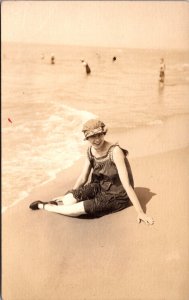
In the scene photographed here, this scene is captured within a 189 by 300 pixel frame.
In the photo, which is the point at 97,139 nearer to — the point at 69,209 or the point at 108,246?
the point at 69,209

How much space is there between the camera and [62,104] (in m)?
2.40

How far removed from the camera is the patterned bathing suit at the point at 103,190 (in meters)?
2.25

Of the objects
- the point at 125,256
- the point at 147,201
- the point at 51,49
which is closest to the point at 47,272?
the point at 125,256

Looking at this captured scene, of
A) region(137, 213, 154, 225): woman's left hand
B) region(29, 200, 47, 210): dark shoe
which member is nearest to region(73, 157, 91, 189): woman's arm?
region(29, 200, 47, 210): dark shoe

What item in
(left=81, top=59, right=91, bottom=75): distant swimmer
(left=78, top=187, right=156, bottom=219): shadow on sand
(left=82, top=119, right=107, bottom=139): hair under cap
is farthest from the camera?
(left=81, top=59, right=91, bottom=75): distant swimmer

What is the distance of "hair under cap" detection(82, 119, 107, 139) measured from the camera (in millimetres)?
2191

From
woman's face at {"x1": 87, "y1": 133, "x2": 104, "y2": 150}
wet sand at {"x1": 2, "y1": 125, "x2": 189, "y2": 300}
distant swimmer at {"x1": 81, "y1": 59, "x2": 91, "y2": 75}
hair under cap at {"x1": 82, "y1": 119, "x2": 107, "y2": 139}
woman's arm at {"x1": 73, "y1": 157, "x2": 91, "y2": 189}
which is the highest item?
distant swimmer at {"x1": 81, "y1": 59, "x2": 91, "y2": 75}

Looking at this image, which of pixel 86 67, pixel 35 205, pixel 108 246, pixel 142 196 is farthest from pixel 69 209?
pixel 86 67

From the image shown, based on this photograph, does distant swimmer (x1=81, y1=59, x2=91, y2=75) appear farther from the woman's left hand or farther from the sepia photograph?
the woman's left hand

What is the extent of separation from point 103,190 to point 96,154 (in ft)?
0.77

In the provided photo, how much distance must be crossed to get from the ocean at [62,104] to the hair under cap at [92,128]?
0.13 metres

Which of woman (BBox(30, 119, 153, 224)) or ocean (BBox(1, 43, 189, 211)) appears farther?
ocean (BBox(1, 43, 189, 211))

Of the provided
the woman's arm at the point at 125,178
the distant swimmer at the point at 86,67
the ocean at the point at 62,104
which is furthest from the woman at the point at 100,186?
the distant swimmer at the point at 86,67

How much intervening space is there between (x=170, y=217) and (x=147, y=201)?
180mm
